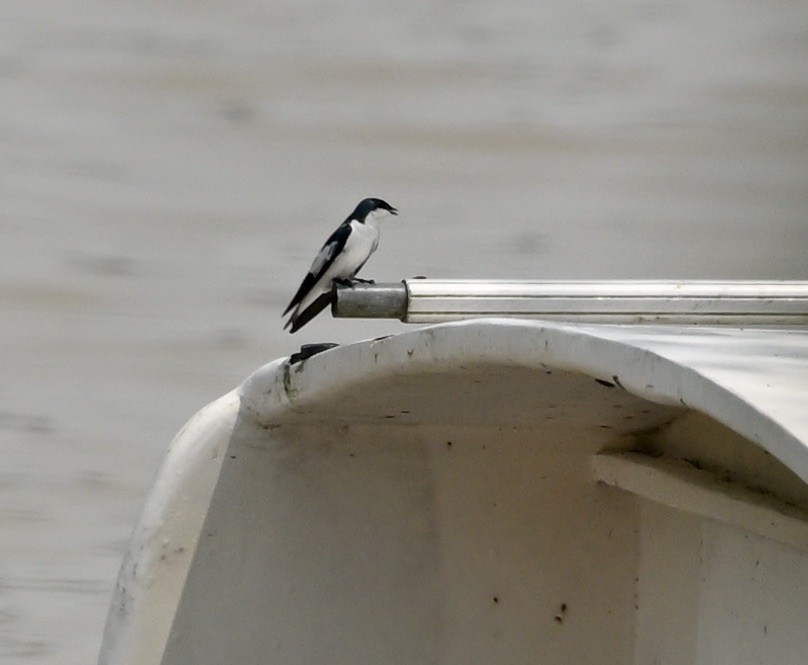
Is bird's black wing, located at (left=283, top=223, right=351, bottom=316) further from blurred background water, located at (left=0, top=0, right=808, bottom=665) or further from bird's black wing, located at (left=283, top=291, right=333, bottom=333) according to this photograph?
blurred background water, located at (left=0, top=0, right=808, bottom=665)

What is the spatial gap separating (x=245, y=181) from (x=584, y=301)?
2.50 ft

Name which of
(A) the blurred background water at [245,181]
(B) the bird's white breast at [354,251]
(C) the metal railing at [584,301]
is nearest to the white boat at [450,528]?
(C) the metal railing at [584,301]

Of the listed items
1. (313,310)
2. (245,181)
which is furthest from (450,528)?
(245,181)

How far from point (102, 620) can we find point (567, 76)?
840 millimetres

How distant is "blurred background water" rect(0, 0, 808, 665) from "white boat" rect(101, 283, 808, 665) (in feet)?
1.91

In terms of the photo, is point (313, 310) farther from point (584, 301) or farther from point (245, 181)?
point (245, 181)

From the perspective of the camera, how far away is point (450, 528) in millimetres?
750

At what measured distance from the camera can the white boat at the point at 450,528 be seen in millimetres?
635

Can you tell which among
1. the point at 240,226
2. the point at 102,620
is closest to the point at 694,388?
the point at 240,226

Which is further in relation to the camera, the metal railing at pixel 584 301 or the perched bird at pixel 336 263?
the perched bird at pixel 336 263

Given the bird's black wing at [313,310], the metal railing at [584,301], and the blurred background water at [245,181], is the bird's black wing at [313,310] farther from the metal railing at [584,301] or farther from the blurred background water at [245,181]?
the blurred background water at [245,181]

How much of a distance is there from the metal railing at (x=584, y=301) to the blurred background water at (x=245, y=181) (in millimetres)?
663

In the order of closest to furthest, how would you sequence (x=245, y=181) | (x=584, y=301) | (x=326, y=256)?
(x=584, y=301) → (x=326, y=256) → (x=245, y=181)

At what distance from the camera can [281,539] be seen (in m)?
0.72
